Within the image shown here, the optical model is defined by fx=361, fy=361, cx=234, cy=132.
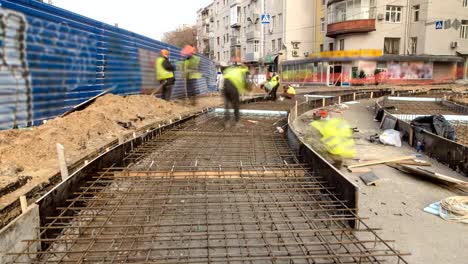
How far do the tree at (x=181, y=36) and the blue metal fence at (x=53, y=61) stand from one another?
64676 millimetres

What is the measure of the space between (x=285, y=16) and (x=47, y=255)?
39.4 m

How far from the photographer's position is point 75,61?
7.57 m

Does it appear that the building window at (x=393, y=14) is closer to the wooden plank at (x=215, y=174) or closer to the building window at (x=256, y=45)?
the building window at (x=256, y=45)

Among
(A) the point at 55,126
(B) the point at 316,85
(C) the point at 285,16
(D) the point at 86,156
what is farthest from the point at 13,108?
(C) the point at 285,16

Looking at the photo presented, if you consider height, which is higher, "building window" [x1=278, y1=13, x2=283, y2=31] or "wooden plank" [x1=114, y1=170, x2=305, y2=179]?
"building window" [x1=278, y1=13, x2=283, y2=31]

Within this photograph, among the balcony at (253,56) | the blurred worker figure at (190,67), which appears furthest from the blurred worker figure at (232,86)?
the balcony at (253,56)

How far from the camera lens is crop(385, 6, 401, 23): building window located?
33094 millimetres

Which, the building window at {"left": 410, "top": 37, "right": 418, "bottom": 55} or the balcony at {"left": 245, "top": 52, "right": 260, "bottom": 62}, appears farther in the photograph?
the balcony at {"left": 245, "top": 52, "right": 260, "bottom": 62}

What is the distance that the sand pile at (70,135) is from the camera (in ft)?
14.3

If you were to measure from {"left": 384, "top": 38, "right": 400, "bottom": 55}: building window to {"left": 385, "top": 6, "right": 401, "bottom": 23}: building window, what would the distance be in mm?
1705

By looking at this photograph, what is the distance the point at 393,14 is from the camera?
1312 inches

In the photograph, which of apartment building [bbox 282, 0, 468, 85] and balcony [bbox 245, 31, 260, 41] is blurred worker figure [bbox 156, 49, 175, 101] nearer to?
apartment building [bbox 282, 0, 468, 85]

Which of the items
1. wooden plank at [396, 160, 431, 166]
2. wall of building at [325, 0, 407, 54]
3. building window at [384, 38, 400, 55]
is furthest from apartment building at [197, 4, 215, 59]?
wooden plank at [396, 160, 431, 166]

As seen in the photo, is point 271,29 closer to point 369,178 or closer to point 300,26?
point 300,26
